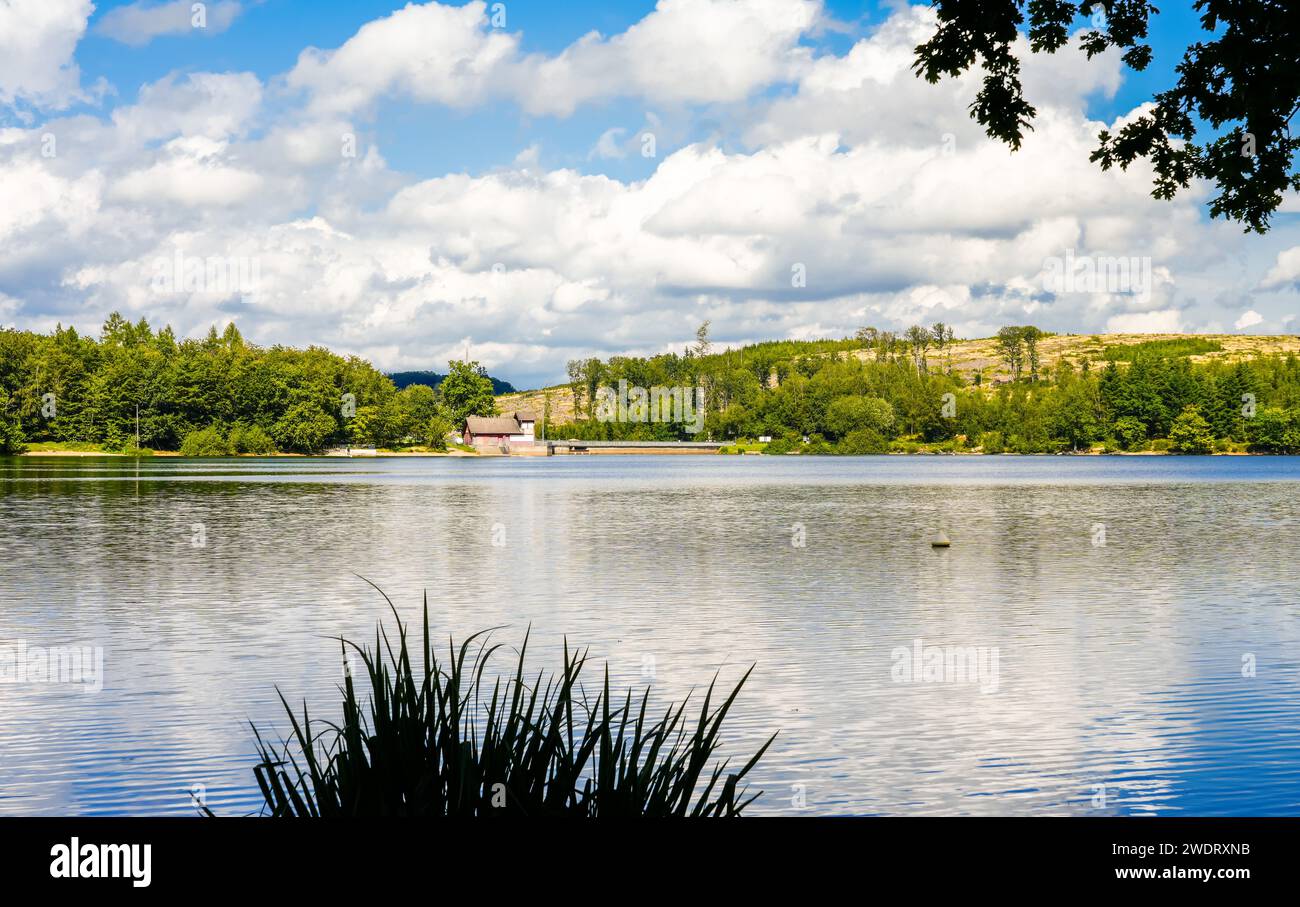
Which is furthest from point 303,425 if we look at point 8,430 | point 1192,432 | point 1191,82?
point 1191,82

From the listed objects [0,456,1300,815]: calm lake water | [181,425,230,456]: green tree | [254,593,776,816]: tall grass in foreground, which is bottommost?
[0,456,1300,815]: calm lake water

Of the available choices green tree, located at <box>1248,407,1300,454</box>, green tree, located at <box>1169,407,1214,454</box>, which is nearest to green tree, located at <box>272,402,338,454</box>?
green tree, located at <box>1169,407,1214,454</box>

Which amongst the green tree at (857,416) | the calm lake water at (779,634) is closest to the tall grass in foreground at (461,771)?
the calm lake water at (779,634)

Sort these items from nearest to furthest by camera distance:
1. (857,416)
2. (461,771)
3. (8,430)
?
(461,771) < (8,430) < (857,416)

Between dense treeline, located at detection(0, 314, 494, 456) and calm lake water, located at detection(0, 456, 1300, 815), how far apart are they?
103 m

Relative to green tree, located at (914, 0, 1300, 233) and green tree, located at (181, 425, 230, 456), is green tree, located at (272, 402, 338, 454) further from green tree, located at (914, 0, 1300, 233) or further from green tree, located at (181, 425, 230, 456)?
green tree, located at (914, 0, 1300, 233)

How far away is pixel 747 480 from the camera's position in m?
89.5

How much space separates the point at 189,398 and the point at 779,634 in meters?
141

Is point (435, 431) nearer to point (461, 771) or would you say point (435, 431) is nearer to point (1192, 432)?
point (1192, 432)

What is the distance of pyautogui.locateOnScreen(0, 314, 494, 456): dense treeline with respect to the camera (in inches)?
5581

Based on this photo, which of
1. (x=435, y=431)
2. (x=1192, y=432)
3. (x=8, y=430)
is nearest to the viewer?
(x=8, y=430)

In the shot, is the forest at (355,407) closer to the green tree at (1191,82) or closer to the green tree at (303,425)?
the green tree at (303,425)

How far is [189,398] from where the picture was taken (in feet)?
485
